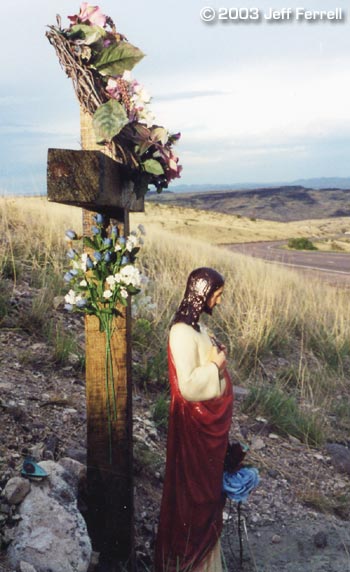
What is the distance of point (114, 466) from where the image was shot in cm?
351

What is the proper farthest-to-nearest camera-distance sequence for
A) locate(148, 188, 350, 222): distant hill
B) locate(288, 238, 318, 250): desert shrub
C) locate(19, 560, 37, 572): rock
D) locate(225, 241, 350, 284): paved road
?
locate(148, 188, 350, 222): distant hill, locate(288, 238, 318, 250): desert shrub, locate(225, 241, 350, 284): paved road, locate(19, 560, 37, 572): rock

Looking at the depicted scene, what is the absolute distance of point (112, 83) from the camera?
10.5 ft

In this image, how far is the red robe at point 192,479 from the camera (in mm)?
3229

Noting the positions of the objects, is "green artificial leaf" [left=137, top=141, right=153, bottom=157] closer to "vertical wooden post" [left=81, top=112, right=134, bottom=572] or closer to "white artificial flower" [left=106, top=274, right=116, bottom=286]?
"vertical wooden post" [left=81, top=112, right=134, bottom=572]

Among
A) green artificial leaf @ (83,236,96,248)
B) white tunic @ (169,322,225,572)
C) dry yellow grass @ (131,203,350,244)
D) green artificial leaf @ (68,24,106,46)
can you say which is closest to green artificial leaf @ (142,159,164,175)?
green artificial leaf @ (83,236,96,248)

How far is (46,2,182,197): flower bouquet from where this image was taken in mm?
3221

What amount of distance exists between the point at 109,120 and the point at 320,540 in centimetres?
298

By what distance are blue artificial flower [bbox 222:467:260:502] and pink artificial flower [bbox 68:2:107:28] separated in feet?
7.52

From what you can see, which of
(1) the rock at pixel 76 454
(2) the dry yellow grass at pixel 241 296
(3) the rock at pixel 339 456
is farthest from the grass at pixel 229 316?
(1) the rock at pixel 76 454

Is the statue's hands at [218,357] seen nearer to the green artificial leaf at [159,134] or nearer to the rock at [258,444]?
the green artificial leaf at [159,134]

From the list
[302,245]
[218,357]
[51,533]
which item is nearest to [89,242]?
[218,357]

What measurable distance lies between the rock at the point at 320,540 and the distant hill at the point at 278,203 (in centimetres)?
7712

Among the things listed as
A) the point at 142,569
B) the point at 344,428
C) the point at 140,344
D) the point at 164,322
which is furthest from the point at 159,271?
the point at 142,569

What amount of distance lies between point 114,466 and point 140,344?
298 cm
